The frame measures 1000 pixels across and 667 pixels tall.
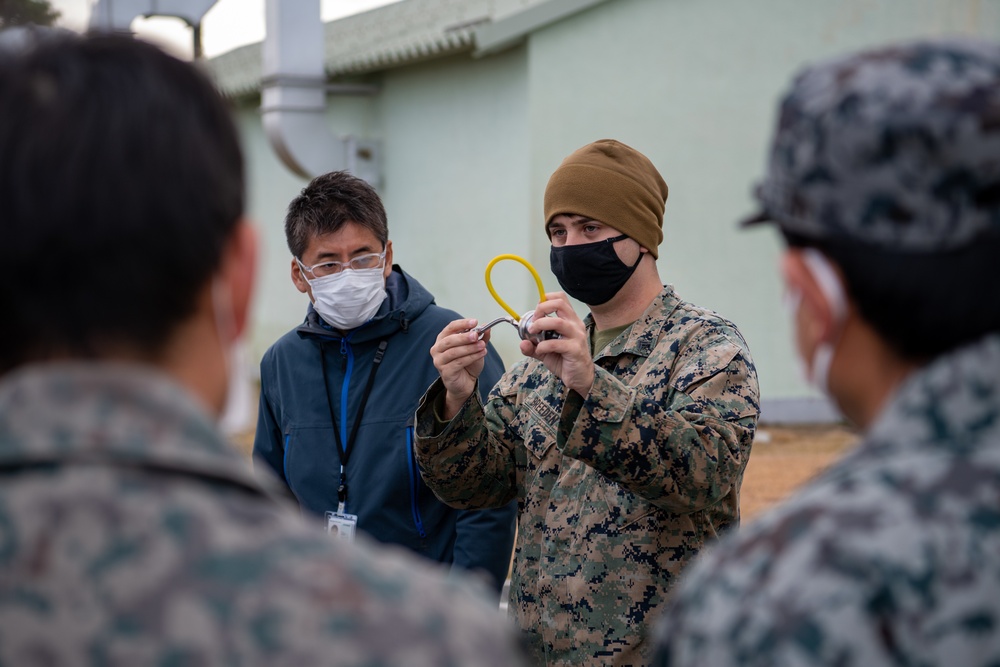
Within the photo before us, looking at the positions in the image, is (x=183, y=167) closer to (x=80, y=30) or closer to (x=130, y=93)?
(x=130, y=93)

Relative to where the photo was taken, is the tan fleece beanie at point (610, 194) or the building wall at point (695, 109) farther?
the building wall at point (695, 109)

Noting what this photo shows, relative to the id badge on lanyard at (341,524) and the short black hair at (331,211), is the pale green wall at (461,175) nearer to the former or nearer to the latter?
the short black hair at (331,211)

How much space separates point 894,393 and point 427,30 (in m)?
13.8

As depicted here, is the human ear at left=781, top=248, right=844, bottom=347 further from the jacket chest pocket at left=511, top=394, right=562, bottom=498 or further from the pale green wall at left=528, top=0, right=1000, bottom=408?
the pale green wall at left=528, top=0, right=1000, bottom=408

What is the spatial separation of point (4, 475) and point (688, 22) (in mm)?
11471

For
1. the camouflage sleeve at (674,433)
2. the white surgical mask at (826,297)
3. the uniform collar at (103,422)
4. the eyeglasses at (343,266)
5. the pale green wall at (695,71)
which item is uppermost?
the pale green wall at (695,71)

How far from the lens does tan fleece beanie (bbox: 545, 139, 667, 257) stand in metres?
3.34

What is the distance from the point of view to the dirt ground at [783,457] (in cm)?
1002

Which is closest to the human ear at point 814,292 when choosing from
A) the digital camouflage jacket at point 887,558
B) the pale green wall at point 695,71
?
the digital camouflage jacket at point 887,558

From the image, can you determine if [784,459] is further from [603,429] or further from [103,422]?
[103,422]

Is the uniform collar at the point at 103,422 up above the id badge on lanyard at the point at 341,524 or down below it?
above

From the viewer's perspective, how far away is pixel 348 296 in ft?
12.1

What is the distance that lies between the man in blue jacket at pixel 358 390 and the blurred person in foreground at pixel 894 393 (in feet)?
7.46

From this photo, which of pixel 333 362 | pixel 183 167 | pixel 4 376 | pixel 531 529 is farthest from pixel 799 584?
pixel 333 362
